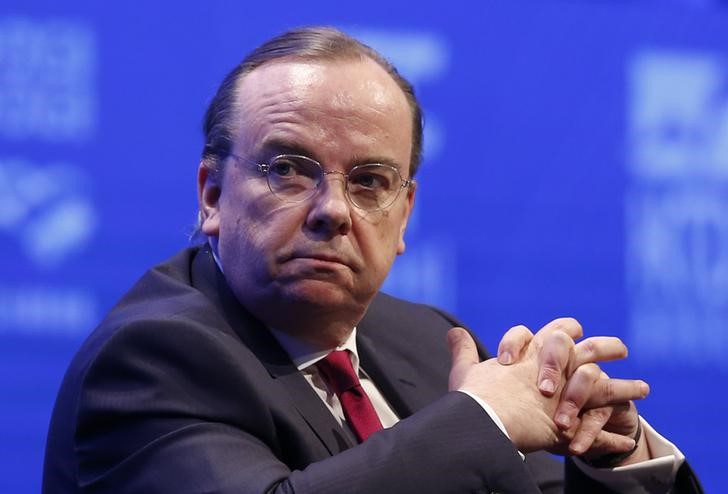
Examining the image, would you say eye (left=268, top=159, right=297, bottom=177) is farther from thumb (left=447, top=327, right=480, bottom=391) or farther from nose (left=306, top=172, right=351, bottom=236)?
thumb (left=447, top=327, right=480, bottom=391)

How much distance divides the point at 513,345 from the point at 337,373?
1.24 ft

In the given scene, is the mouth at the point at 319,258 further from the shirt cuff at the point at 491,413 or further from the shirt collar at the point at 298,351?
the shirt cuff at the point at 491,413

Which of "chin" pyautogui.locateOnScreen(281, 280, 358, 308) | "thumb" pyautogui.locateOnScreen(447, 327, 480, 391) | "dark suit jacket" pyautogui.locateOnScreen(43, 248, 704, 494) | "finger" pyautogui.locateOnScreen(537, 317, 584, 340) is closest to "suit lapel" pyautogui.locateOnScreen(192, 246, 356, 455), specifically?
"dark suit jacket" pyautogui.locateOnScreen(43, 248, 704, 494)

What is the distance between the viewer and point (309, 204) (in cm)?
213

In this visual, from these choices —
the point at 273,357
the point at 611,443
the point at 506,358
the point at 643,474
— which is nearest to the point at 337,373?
the point at 273,357

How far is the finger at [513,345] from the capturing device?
206 cm

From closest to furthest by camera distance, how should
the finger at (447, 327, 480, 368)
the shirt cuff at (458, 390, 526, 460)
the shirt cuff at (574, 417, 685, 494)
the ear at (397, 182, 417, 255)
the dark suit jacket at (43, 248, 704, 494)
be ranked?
the dark suit jacket at (43, 248, 704, 494) < the shirt cuff at (458, 390, 526, 460) < the finger at (447, 327, 480, 368) < the shirt cuff at (574, 417, 685, 494) < the ear at (397, 182, 417, 255)

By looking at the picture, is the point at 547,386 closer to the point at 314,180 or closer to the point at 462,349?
the point at 462,349

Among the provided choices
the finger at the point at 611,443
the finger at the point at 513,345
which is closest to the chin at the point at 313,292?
the finger at the point at 513,345

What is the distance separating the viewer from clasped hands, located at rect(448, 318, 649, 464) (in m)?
1.94

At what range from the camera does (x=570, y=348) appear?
2.11 metres

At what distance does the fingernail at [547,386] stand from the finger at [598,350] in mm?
143

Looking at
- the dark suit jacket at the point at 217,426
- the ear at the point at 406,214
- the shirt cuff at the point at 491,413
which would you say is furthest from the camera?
the ear at the point at 406,214

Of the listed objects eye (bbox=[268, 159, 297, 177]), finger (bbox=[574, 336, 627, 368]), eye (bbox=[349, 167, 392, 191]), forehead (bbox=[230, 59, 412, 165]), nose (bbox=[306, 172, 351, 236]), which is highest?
forehead (bbox=[230, 59, 412, 165])
